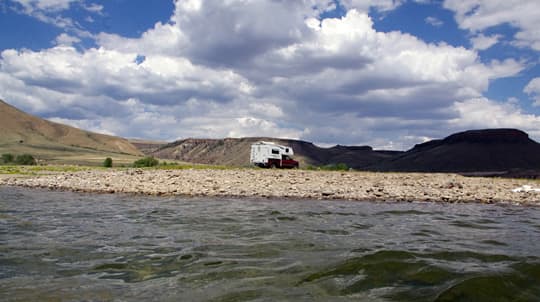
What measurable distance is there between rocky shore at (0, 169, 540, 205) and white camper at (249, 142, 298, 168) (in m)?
14.2

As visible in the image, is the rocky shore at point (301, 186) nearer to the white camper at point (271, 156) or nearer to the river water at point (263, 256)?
the river water at point (263, 256)

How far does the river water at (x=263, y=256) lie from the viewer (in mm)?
6715

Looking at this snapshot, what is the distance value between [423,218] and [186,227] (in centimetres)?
982

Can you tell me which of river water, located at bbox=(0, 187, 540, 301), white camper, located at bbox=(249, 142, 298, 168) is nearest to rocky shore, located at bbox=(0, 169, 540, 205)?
river water, located at bbox=(0, 187, 540, 301)

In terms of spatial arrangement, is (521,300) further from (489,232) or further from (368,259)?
(489,232)

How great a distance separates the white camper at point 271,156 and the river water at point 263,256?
110 ft

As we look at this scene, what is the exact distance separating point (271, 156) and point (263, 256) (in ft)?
140

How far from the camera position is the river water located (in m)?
6.71

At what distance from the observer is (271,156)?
5212 cm

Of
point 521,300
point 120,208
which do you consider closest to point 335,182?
point 120,208

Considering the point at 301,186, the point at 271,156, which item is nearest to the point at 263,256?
the point at 301,186

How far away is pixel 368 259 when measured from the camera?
343 inches

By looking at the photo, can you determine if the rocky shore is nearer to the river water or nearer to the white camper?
the river water

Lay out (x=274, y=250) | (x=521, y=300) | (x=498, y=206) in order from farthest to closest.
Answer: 1. (x=498, y=206)
2. (x=274, y=250)
3. (x=521, y=300)
